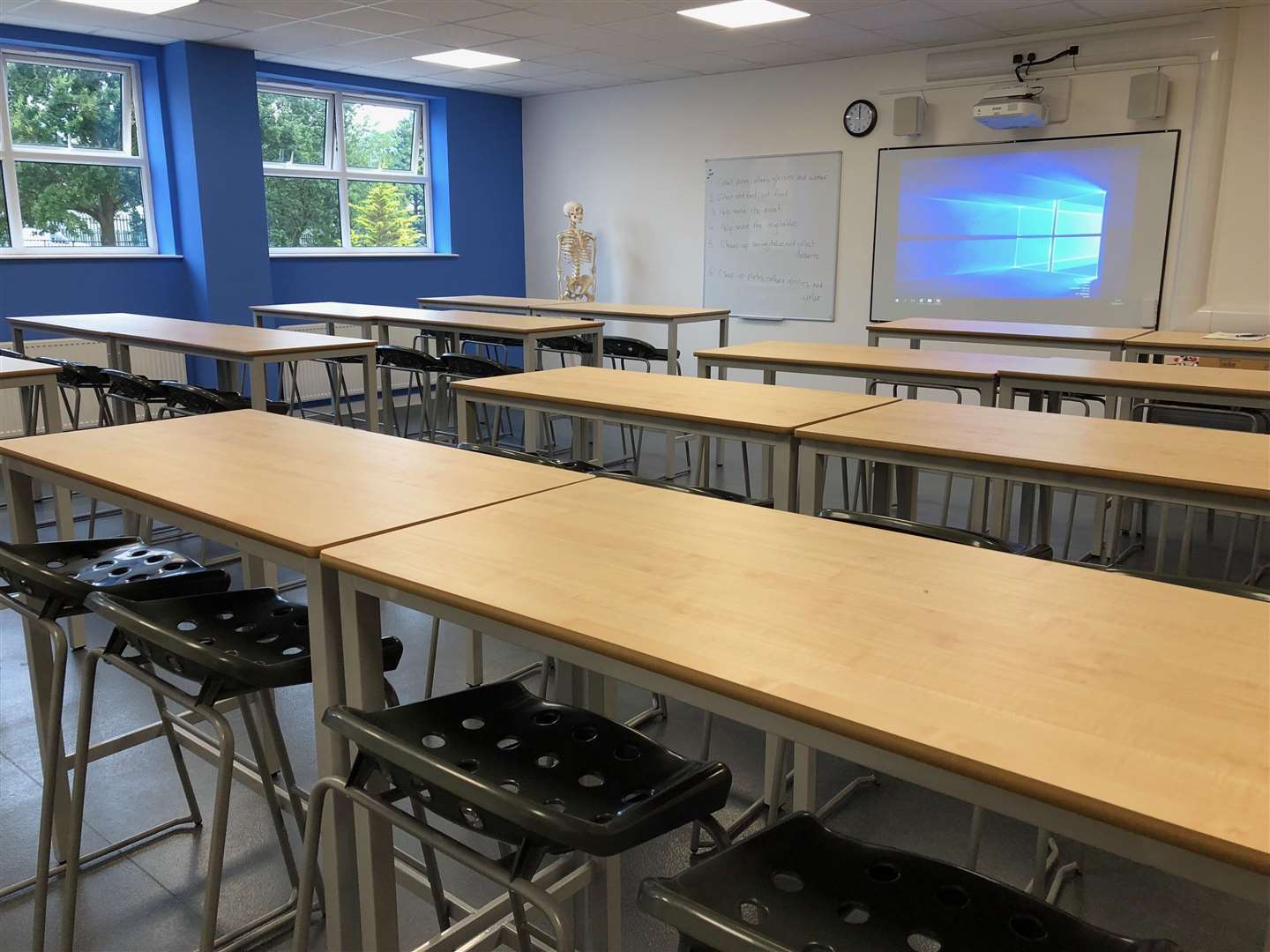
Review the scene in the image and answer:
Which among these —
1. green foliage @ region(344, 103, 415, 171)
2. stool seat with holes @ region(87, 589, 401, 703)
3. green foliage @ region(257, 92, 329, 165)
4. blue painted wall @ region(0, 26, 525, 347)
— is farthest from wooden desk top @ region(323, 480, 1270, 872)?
green foliage @ region(344, 103, 415, 171)

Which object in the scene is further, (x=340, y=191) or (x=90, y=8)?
(x=340, y=191)

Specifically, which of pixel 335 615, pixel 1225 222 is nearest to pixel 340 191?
pixel 1225 222

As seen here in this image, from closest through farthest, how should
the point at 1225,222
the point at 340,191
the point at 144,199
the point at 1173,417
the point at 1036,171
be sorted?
the point at 1173,417 → the point at 1225,222 → the point at 1036,171 → the point at 144,199 → the point at 340,191

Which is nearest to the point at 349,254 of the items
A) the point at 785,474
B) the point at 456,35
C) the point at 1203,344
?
the point at 456,35

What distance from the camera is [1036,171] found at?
22.2ft

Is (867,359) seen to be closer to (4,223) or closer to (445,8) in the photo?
(445,8)

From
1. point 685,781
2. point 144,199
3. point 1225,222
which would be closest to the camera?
point 685,781

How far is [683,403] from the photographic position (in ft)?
9.08

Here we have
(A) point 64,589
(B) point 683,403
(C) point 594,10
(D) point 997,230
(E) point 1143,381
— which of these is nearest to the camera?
(A) point 64,589

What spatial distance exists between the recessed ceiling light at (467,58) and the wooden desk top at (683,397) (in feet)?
16.1

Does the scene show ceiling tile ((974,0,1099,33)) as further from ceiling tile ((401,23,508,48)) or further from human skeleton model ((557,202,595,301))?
human skeleton model ((557,202,595,301))

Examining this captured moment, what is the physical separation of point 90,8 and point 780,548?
6.41m

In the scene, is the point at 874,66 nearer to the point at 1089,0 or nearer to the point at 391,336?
the point at 1089,0

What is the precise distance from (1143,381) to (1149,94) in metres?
3.98
